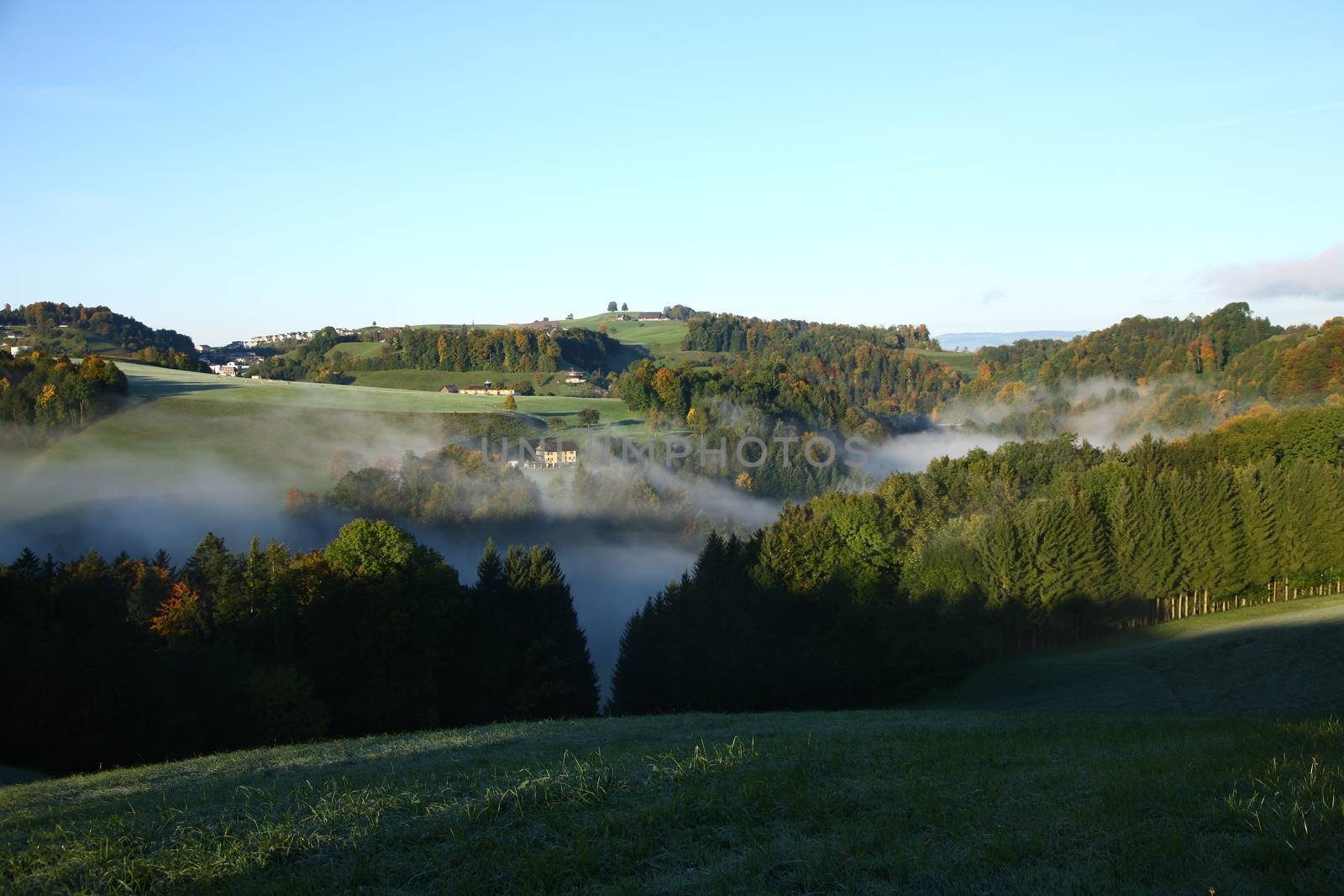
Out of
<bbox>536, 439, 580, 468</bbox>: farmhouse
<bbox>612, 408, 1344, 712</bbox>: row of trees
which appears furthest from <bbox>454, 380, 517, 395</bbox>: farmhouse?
<bbox>612, 408, 1344, 712</bbox>: row of trees

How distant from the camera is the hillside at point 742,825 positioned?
773 cm

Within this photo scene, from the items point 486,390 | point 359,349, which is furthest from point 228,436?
→ point 359,349

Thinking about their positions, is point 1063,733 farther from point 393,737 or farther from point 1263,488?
point 1263,488

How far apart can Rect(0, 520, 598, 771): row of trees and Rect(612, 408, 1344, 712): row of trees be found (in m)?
6.10

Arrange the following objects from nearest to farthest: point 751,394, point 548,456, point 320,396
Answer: point 548,456
point 320,396
point 751,394

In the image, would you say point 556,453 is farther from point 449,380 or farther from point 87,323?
point 87,323

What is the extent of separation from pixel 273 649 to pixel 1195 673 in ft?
115

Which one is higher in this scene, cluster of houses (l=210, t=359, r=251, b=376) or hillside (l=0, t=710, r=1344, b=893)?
cluster of houses (l=210, t=359, r=251, b=376)

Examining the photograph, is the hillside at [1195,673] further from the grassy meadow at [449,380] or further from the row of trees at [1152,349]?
the row of trees at [1152,349]

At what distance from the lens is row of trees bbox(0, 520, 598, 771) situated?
30.6 m

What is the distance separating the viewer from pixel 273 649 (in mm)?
42562

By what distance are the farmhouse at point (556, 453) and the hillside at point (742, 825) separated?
97.3 meters

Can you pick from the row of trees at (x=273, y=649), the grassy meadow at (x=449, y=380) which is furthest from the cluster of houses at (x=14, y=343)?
the row of trees at (x=273, y=649)

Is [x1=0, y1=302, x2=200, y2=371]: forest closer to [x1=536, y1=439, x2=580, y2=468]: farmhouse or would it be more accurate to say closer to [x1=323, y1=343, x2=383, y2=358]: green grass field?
[x1=323, y1=343, x2=383, y2=358]: green grass field
